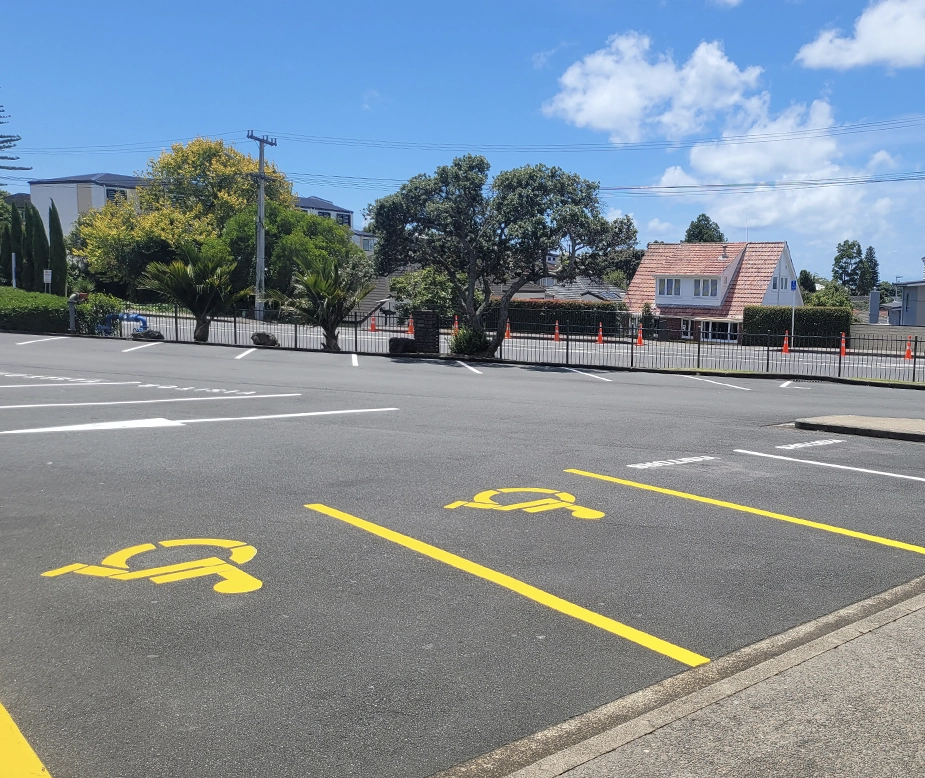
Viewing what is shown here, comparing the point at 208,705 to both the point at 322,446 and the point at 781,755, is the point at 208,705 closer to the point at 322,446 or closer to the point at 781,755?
the point at 781,755

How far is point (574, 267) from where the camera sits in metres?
30.0

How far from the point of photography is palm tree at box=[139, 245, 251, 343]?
3175cm

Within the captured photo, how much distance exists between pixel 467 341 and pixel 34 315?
1716 cm

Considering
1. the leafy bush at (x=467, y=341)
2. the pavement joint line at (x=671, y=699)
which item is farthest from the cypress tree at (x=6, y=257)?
the pavement joint line at (x=671, y=699)

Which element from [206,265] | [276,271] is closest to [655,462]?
[206,265]

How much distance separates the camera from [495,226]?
96.9ft

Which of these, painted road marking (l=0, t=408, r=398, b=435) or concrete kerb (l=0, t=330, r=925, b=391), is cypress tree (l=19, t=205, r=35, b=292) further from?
painted road marking (l=0, t=408, r=398, b=435)

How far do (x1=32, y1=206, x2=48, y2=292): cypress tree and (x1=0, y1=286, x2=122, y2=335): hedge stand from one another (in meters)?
23.4

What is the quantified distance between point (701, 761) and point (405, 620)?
197 centimetres

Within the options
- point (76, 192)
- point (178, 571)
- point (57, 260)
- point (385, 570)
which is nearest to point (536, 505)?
A: point (385, 570)

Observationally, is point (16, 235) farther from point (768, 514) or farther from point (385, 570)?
point (768, 514)

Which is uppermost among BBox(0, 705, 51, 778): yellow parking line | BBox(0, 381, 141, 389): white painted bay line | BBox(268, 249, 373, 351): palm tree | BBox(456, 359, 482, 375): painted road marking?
BBox(268, 249, 373, 351): palm tree

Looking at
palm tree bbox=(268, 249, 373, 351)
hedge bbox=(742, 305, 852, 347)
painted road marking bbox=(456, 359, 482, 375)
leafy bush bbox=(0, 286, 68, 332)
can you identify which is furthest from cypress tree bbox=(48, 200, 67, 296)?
hedge bbox=(742, 305, 852, 347)

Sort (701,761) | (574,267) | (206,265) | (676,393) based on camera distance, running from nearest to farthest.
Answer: (701,761)
(676,393)
(574,267)
(206,265)
